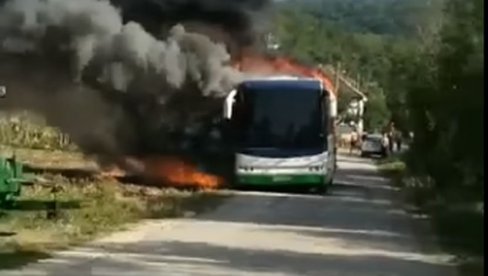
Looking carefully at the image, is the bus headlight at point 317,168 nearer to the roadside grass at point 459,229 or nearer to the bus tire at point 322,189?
the bus tire at point 322,189

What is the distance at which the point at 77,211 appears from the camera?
24.3 metres

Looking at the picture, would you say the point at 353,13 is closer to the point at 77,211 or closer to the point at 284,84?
the point at 284,84

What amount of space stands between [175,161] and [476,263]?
21.4 meters

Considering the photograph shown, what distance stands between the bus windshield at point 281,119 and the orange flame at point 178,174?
1.93m

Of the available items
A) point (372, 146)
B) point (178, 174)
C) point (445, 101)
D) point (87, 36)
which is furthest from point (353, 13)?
point (445, 101)

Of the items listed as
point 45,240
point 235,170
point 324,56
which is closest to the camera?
point 45,240

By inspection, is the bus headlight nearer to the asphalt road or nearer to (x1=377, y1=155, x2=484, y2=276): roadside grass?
Answer: the asphalt road

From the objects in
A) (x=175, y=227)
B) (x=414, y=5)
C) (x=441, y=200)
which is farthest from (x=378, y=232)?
(x=414, y=5)

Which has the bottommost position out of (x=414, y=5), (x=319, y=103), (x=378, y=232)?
(x=378, y=232)

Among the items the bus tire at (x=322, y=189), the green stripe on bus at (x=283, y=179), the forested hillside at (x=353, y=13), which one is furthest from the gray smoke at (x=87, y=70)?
the forested hillside at (x=353, y=13)

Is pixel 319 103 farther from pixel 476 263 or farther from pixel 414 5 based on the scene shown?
pixel 476 263

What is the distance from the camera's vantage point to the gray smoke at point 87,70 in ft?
111

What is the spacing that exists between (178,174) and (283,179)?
303 cm

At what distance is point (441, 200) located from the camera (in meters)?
24.5
